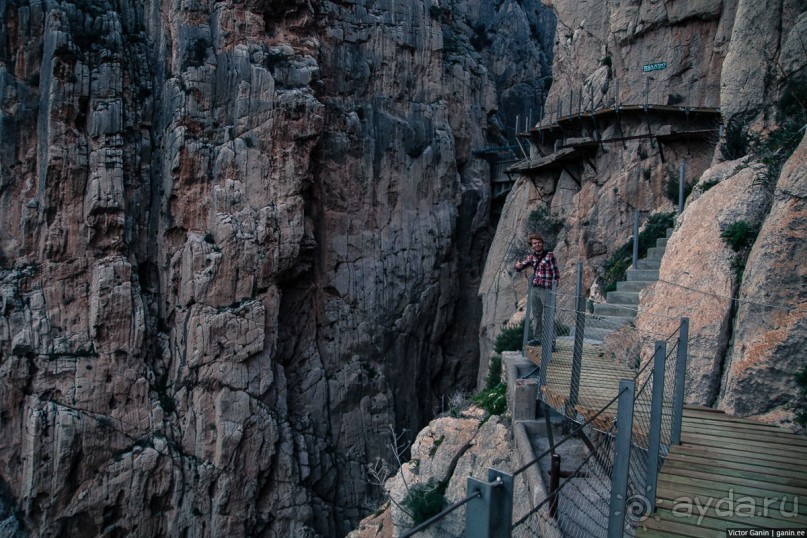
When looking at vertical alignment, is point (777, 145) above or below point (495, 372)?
above

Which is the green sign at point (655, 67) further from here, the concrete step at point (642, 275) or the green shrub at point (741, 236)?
the green shrub at point (741, 236)

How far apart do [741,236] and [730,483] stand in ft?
10.8

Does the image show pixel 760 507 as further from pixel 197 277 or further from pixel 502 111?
pixel 502 111

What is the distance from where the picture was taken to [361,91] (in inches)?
1088

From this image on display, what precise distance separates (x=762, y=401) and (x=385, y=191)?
73.4ft

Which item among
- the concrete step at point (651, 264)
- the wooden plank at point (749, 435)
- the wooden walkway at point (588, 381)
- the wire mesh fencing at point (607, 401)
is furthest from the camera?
the concrete step at point (651, 264)

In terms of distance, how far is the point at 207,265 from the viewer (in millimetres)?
22891

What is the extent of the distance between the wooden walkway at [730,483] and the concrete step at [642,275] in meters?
5.84

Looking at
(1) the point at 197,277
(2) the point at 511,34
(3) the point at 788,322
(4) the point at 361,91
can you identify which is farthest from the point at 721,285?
(2) the point at 511,34

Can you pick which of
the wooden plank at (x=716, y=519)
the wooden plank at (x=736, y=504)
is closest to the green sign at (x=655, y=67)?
the wooden plank at (x=736, y=504)

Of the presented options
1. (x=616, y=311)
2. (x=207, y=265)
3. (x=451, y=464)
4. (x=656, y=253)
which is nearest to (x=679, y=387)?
(x=451, y=464)

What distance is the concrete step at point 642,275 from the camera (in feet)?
37.6

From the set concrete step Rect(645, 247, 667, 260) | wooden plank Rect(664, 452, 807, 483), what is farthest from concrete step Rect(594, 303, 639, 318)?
wooden plank Rect(664, 452, 807, 483)

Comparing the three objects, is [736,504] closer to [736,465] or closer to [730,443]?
[736,465]
